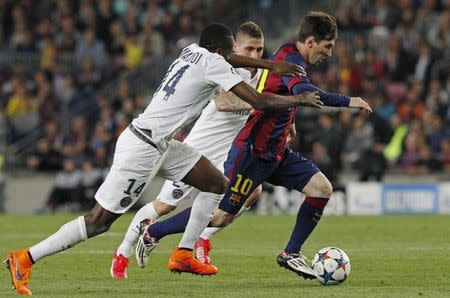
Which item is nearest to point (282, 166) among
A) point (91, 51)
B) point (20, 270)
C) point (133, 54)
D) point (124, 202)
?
point (124, 202)

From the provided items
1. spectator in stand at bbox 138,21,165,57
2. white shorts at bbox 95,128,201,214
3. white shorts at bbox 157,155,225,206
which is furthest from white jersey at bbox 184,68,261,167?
spectator in stand at bbox 138,21,165,57

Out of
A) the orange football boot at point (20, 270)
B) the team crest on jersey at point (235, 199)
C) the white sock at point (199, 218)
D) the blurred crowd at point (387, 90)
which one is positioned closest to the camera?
the orange football boot at point (20, 270)

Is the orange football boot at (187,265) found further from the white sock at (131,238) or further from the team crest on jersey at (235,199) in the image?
the team crest on jersey at (235,199)

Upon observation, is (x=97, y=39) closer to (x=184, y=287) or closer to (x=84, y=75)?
(x=84, y=75)

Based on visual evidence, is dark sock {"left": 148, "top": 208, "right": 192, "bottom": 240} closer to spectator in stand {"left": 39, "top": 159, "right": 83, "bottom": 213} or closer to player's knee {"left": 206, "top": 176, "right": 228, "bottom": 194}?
player's knee {"left": 206, "top": 176, "right": 228, "bottom": 194}

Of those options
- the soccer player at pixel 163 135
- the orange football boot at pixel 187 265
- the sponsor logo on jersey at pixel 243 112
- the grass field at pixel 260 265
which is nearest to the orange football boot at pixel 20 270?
the soccer player at pixel 163 135

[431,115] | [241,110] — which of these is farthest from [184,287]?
[431,115]

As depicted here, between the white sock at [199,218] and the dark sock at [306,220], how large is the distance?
768 millimetres

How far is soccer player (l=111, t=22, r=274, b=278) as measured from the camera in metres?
11.8

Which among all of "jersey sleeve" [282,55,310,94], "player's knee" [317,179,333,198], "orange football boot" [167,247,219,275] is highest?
"jersey sleeve" [282,55,310,94]

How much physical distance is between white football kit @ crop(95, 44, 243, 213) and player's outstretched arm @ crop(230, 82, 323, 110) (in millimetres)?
199

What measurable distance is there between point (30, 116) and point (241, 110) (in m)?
15.5

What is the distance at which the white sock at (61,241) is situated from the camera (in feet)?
33.0

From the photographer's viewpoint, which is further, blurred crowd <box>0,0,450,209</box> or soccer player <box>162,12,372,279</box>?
blurred crowd <box>0,0,450,209</box>
